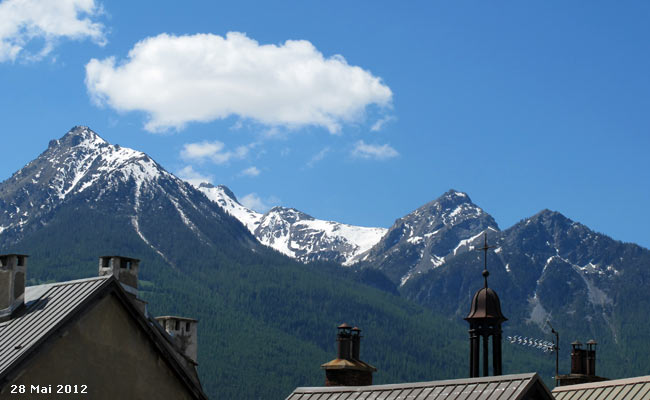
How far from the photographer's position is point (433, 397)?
37188 millimetres

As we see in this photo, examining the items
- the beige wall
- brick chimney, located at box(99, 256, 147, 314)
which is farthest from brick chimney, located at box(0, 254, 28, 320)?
brick chimney, located at box(99, 256, 147, 314)

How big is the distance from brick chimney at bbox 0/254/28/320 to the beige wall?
2.93 metres

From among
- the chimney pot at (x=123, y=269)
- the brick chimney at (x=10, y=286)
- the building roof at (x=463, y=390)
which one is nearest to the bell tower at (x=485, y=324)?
the building roof at (x=463, y=390)

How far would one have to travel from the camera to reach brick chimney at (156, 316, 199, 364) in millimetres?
48094

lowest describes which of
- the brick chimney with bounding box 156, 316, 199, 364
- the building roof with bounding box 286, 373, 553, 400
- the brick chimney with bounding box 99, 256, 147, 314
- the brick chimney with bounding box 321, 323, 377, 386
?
the building roof with bounding box 286, 373, 553, 400

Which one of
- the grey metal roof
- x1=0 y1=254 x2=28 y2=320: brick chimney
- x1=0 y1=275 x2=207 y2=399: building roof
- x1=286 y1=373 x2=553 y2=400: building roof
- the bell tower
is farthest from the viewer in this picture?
the bell tower

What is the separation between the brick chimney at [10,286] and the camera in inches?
1547

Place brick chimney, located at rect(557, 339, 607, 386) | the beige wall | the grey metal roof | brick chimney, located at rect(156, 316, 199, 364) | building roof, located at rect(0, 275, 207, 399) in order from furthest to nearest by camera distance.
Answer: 1. brick chimney, located at rect(557, 339, 607, 386)
2. brick chimney, located at rect(156, 316, 199, 364)
3. the grey metal roof
4. the beige wall
5. building roof, located at rect(0, 275, 207, 399)

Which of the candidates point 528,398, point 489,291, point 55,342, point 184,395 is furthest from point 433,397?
point 489,291

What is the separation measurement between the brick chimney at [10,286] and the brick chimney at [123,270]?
380 cm

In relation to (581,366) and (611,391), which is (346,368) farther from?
(581,366)

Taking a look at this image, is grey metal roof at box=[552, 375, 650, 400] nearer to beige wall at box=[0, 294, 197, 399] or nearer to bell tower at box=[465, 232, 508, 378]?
bell tower at box=[465, 232, 508, 378]

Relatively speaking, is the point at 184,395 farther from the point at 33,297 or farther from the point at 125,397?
the point at 33,297

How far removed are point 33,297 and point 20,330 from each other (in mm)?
2215
